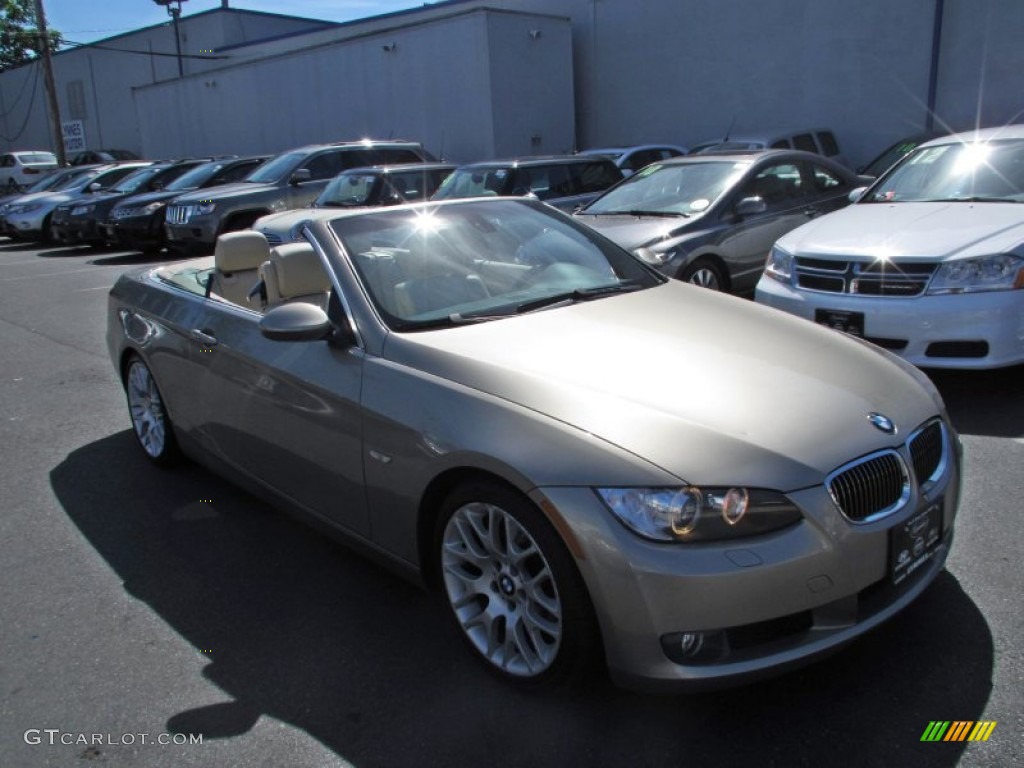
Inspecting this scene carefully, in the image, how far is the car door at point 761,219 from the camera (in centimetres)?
759

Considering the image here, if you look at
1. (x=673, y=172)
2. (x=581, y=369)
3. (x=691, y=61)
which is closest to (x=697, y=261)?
(x=673, y=172)

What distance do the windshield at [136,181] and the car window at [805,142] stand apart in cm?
1272

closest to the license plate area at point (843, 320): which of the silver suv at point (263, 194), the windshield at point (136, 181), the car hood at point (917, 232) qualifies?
the car hood at point (917, 232)

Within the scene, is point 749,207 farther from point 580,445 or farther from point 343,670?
point 343,670

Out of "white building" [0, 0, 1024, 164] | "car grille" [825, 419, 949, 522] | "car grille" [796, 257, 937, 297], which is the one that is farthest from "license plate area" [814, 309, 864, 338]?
"white building" [0, 0, 1024, 164]

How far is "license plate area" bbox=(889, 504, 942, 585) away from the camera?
2514mm

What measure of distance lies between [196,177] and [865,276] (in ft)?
46.4

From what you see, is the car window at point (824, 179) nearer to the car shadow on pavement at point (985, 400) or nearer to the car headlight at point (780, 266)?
the car headlight at point (780, 266)

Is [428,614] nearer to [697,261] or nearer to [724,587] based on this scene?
[724,587]

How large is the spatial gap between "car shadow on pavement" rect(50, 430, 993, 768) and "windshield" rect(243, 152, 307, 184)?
1129cm

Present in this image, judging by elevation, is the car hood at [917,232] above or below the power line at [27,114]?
below

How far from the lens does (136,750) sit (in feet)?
8.53

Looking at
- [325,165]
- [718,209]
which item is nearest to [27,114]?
[325,165]

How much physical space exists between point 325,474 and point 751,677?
173 cm
